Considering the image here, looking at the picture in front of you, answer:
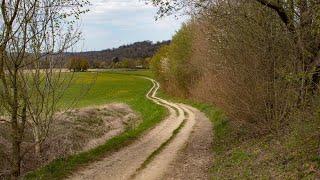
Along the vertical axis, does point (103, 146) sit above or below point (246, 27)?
below

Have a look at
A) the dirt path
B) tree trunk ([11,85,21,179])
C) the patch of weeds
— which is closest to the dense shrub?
the patch of weeds

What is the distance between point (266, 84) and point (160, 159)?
4.74 m

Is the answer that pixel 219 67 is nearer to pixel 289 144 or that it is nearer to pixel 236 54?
pixel 236 54

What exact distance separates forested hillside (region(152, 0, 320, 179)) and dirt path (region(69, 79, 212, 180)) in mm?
809

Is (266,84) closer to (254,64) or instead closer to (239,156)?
(254,64)

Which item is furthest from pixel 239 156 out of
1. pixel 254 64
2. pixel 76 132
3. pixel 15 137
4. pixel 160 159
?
pixel 76 132

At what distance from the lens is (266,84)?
17297mm

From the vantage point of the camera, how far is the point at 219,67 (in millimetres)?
21188

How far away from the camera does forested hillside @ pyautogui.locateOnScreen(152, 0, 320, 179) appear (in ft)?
42.1

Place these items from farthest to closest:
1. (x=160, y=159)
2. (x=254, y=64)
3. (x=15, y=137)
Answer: (x=254, y=64)
(x=160, y=159)
(x=15, y=137)

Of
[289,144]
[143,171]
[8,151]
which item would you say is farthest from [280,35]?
[8,151]

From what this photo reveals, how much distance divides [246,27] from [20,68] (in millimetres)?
8259

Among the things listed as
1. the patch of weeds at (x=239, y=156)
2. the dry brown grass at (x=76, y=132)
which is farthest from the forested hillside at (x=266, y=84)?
the dry brown grass at (x=76, y=132)

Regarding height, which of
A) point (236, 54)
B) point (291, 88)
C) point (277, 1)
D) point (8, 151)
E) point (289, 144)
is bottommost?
point (8, 151)
